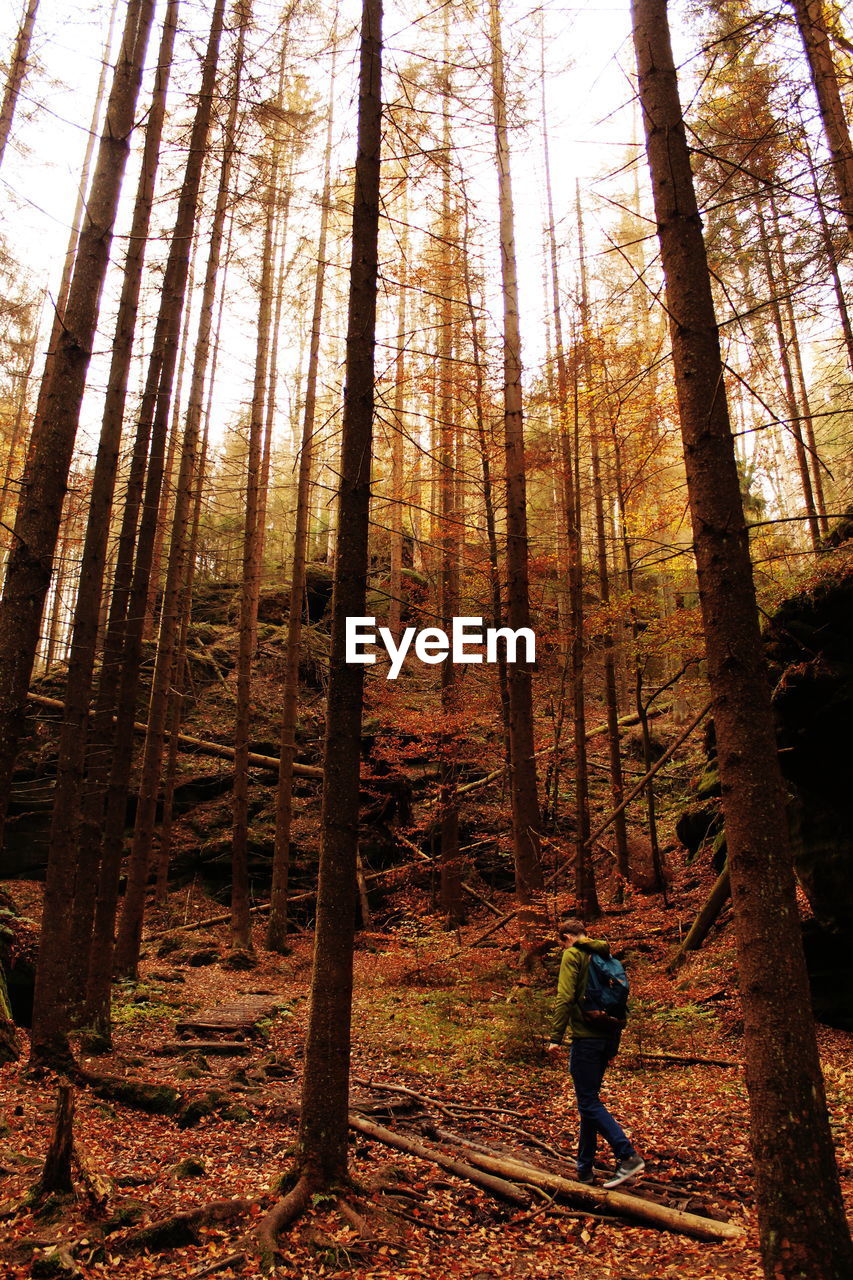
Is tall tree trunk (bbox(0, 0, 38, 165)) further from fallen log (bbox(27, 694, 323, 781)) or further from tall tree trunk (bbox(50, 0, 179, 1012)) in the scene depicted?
fallen log (bbox(27, 694, 323, 781))

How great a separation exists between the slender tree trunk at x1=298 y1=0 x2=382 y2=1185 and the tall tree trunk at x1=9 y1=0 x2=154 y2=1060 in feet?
6.77

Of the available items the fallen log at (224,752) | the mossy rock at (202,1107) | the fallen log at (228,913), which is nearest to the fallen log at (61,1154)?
the mossy rock at (202,1107)

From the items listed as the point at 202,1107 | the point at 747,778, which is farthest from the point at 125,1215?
the point at 747,778

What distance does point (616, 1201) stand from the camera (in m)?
4.80

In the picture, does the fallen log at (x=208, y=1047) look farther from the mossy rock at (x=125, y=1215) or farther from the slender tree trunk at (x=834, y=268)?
the slender tree trunk at (x=834, y=268)

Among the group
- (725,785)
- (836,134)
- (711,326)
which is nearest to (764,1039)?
(725,785)

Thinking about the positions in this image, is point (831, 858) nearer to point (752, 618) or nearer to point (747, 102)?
point (752, 618)

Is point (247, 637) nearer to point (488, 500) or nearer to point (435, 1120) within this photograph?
point (488, 500)

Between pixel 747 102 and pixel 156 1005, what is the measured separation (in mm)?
14891

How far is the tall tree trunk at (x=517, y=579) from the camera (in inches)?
428

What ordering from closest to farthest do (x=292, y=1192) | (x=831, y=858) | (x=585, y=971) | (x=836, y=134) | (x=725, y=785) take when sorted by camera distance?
(x=725, y=785) → (x=292, y=1192) → (x=585, y=971) → (x=831, y=858) → (x=836, y=134)

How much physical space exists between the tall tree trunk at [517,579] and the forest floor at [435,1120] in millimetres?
1796

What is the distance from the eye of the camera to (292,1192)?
175 inches

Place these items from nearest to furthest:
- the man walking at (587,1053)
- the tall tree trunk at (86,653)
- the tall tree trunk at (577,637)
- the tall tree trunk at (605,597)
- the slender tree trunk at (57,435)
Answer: the slender tree trunk at (57,435) → the man walking at (587,1053) → the tall tree trunk at (86,653) → the tall tree trunk at (577,637) → the tall tree trunk at (605,597)
